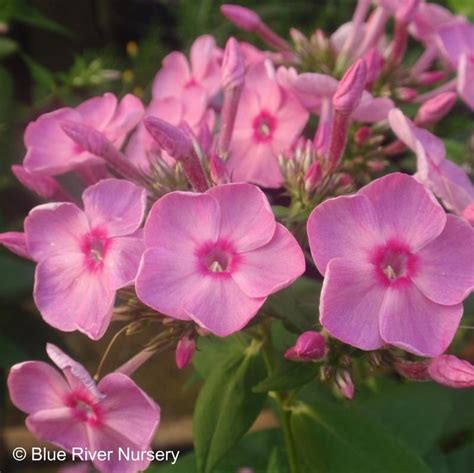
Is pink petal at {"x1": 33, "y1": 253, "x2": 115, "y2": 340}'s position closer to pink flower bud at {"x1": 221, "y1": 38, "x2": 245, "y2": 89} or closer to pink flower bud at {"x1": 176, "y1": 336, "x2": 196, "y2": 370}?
pink flower bud at {"x1": 176, "y1": 336, "x2": 196, "y2": 370}

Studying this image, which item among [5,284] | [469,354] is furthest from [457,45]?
[469,354]

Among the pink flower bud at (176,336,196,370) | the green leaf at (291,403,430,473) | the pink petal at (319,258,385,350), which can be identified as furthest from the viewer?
the green leaf at (291,403,430,473)

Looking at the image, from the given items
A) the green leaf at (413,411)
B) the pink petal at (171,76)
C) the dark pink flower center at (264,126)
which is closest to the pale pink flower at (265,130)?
the dark pink flower center at (264,126)

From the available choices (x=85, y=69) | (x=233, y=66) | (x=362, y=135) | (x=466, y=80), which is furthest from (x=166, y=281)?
(x=85, y=69)

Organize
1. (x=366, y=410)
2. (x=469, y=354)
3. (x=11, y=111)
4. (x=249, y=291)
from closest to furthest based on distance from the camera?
(x=249, y=291)
(x=366, y=410)
(x=11, y=111)
(x=469, y=354)

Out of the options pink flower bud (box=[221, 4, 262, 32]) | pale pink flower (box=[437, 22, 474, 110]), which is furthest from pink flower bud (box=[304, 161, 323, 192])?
pink flower bud (box=[221, 4, 262, 32])

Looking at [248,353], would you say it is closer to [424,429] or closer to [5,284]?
[424,429]
